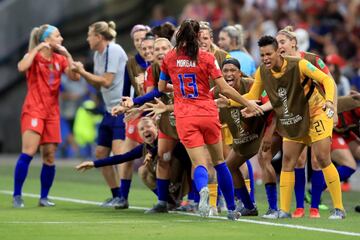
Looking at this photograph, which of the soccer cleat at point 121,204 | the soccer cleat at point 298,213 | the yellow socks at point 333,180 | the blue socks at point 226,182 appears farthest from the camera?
the soccer cleat at point 121,204

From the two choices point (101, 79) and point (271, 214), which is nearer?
point (271, 214)

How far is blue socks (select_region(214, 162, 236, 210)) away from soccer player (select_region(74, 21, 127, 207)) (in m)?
3.01

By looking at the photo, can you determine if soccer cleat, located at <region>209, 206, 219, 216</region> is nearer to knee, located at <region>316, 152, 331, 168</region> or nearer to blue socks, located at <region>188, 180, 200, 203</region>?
blue socks, located at <region>188, 180, 200, 203</region>

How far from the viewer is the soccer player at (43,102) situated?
15781mm

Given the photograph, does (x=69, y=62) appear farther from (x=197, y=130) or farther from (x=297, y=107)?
(x=297, y=107)

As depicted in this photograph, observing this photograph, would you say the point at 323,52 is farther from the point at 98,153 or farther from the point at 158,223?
the point at 158,223

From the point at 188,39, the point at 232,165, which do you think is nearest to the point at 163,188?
the point at 232,165

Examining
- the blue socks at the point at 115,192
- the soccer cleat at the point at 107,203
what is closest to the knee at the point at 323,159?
the soccer cleat at the point at 107,203

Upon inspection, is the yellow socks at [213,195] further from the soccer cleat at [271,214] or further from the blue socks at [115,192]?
the blue socks at [115,192]

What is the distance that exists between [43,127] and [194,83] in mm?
3446

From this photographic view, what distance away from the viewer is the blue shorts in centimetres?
1598

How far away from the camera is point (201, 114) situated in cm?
1305

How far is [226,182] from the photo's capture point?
13.1 m

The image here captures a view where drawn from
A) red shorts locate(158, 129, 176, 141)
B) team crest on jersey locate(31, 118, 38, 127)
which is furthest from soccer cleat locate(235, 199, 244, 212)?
team crest on jersey locate(31, 118, 38, 127)
